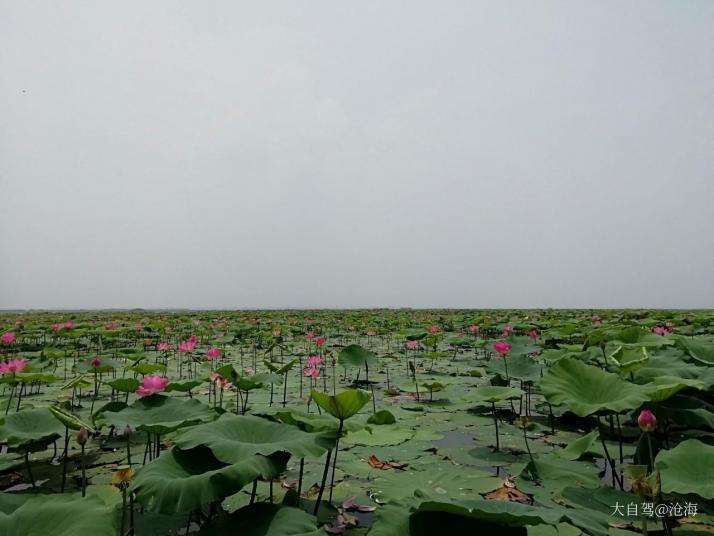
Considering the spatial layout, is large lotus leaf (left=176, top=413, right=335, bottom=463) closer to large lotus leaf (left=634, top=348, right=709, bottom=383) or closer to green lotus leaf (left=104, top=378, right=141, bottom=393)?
green lotus leaf (left=104, top=378, right=141, bottom=393)

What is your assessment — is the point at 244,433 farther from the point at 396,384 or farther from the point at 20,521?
the point at 396,384

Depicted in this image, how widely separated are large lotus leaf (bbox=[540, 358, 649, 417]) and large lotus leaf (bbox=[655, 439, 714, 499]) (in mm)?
278

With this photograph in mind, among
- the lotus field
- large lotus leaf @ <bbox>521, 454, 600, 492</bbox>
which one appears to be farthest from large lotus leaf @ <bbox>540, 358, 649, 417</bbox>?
large lotus leaf @ <bbox>521, 454, 600, 492</bbox>

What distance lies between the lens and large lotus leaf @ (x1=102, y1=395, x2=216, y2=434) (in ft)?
7.12

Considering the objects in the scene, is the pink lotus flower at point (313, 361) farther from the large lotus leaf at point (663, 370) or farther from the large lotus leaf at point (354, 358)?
the large lotus leaf at point (663, 370)

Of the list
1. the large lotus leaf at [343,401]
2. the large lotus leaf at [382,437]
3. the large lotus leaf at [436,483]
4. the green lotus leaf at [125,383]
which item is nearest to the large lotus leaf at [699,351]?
the large lotus leaf at [436,483]

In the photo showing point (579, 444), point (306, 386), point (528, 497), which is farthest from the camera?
point (306, 386)

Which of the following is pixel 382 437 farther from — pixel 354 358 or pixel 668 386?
pixel 354 358

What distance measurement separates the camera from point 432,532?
1503 millimetres

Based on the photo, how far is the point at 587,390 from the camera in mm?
2844

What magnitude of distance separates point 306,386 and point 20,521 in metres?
4.53

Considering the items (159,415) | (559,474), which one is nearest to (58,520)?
(159,415)

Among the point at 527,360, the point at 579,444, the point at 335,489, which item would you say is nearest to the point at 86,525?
the point at 335,489

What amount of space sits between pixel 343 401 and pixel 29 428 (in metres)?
1.92
